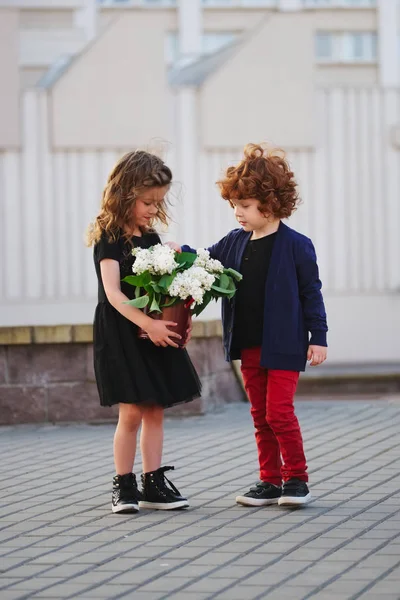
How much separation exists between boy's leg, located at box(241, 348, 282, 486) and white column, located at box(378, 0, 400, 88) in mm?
41833

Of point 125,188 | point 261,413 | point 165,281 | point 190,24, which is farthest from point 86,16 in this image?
point 165,281

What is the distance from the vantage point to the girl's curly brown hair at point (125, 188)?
5434 millimetres

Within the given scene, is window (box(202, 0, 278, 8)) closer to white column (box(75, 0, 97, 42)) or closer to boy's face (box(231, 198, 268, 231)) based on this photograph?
white column (box(75, 0, 97, 42))

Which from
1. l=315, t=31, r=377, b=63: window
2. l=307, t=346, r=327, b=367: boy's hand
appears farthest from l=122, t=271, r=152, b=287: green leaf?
l=315, t=31, r=377, b=63: window

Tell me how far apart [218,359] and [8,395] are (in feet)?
5.49

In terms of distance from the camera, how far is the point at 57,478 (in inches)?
257

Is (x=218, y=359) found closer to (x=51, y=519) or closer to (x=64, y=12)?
(x=51, y=519)

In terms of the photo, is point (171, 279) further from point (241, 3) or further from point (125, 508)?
point (241, 3)

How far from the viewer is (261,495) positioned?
18.3 ft

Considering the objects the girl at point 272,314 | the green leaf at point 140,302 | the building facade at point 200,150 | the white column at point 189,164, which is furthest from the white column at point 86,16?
the green leaf at point 140,302

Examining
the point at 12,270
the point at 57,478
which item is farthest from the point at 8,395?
the point at 12,270

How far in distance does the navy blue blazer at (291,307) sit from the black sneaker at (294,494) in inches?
19.1

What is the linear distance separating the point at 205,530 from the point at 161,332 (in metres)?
0.83

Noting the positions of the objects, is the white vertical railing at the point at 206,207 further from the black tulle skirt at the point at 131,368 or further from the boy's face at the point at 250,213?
the black tulle skirt at the point at 131,368
